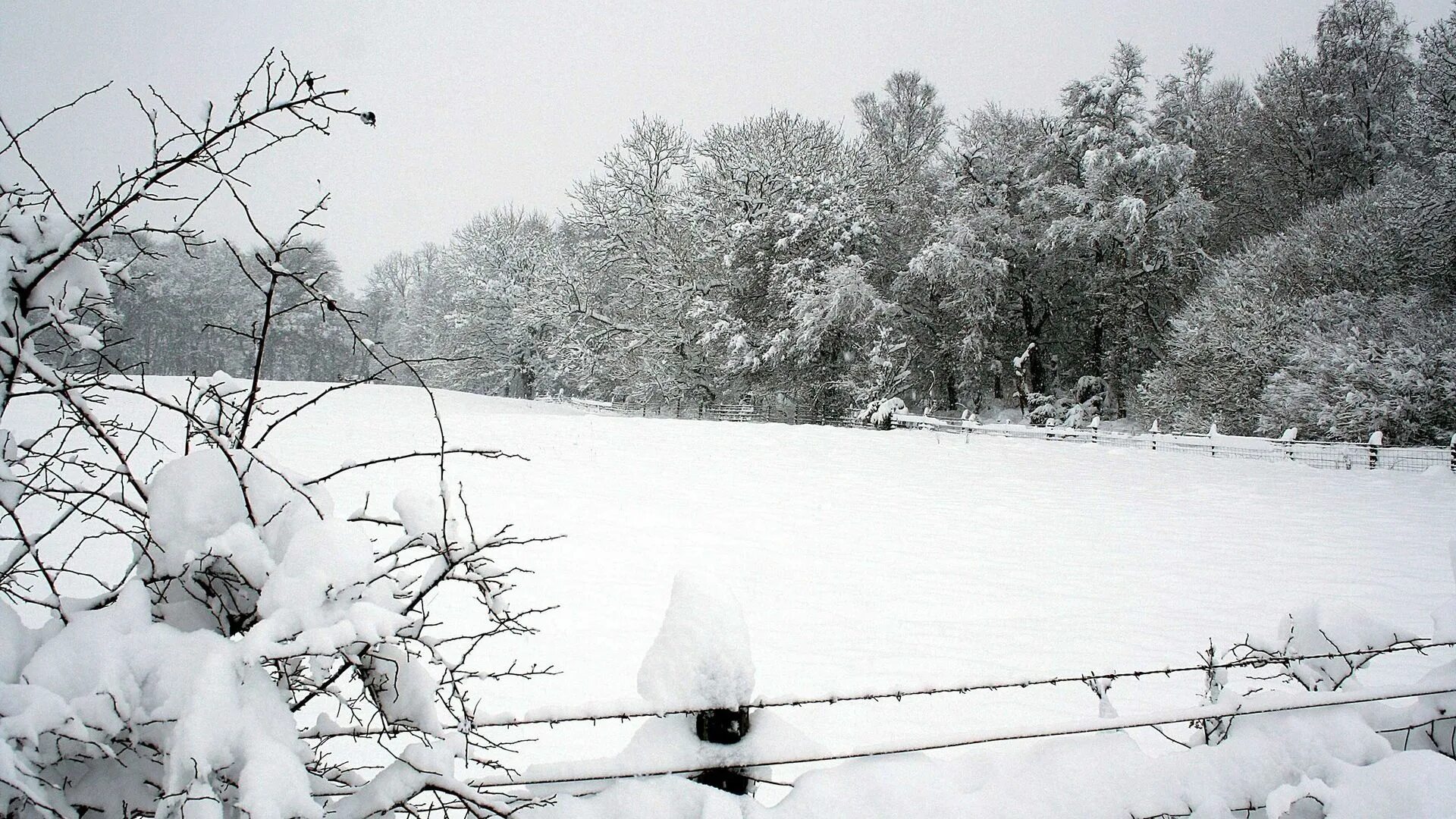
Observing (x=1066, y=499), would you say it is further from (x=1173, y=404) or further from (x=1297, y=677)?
(x=1173, y=404)

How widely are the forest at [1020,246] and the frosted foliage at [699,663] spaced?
22.4 metres

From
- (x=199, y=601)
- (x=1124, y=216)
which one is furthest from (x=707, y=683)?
(x=1124, y=216)

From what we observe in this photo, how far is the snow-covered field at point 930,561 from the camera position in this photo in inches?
205

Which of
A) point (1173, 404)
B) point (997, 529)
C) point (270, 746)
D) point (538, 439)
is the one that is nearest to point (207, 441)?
point (270, 746)

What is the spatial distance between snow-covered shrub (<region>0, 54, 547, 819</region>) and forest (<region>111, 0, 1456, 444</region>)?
23112mm

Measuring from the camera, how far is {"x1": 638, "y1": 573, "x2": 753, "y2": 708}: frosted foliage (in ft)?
5.56

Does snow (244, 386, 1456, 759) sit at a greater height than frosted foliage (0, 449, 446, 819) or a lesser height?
lesser

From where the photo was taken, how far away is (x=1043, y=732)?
196 cm

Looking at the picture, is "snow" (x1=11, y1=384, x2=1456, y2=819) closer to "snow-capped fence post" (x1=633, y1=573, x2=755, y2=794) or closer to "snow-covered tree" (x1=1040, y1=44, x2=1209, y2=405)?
"snow-capped fence post" (x1=633, y1=573, x2=755, y2=794)

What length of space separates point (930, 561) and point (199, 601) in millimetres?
7661

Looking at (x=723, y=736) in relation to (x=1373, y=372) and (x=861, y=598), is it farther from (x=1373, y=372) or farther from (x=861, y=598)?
(x=1373, y=372)

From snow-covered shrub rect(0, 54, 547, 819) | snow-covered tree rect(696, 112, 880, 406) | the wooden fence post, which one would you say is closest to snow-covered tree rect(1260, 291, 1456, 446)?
snow-covered tree rect(696, 112, 880, 406)

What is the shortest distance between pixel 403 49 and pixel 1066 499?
11173 millimetres

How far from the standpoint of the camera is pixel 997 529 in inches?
378
